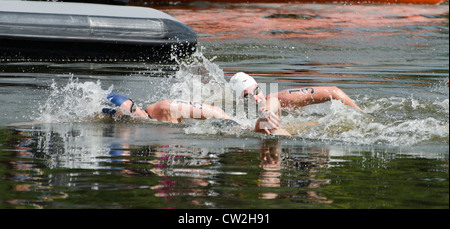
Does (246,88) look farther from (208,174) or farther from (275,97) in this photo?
(208,174)

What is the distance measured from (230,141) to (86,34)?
5.09 m

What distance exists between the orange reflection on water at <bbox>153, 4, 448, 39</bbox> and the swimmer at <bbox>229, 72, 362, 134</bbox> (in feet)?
22.8

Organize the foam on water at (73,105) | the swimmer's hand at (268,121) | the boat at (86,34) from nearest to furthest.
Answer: the swimmer's hand at (268,121), the foam on water at (73,105), the boat at (86,34)

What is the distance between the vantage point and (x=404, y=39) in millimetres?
14469

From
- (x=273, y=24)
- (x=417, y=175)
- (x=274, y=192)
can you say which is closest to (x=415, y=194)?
(x=417, y=175)

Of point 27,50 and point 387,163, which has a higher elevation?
point 27,50

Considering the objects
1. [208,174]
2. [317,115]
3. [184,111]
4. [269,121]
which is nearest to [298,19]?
[317,115]

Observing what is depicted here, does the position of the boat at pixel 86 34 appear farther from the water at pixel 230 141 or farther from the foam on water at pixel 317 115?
the foam on water at pixel 317 115

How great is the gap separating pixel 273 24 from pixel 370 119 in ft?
32.4

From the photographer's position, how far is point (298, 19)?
58.1ft

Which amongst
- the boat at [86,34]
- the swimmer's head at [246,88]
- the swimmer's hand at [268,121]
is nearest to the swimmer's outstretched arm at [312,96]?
the swimmer's head at [246,88]

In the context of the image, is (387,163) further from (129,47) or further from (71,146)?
(129,47)

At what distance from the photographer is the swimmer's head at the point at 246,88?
665 centimetres

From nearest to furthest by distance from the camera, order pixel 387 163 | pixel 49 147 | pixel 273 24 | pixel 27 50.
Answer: pixel 387 163, pixel 49 147, pixel 27 50, pixel 273 24
